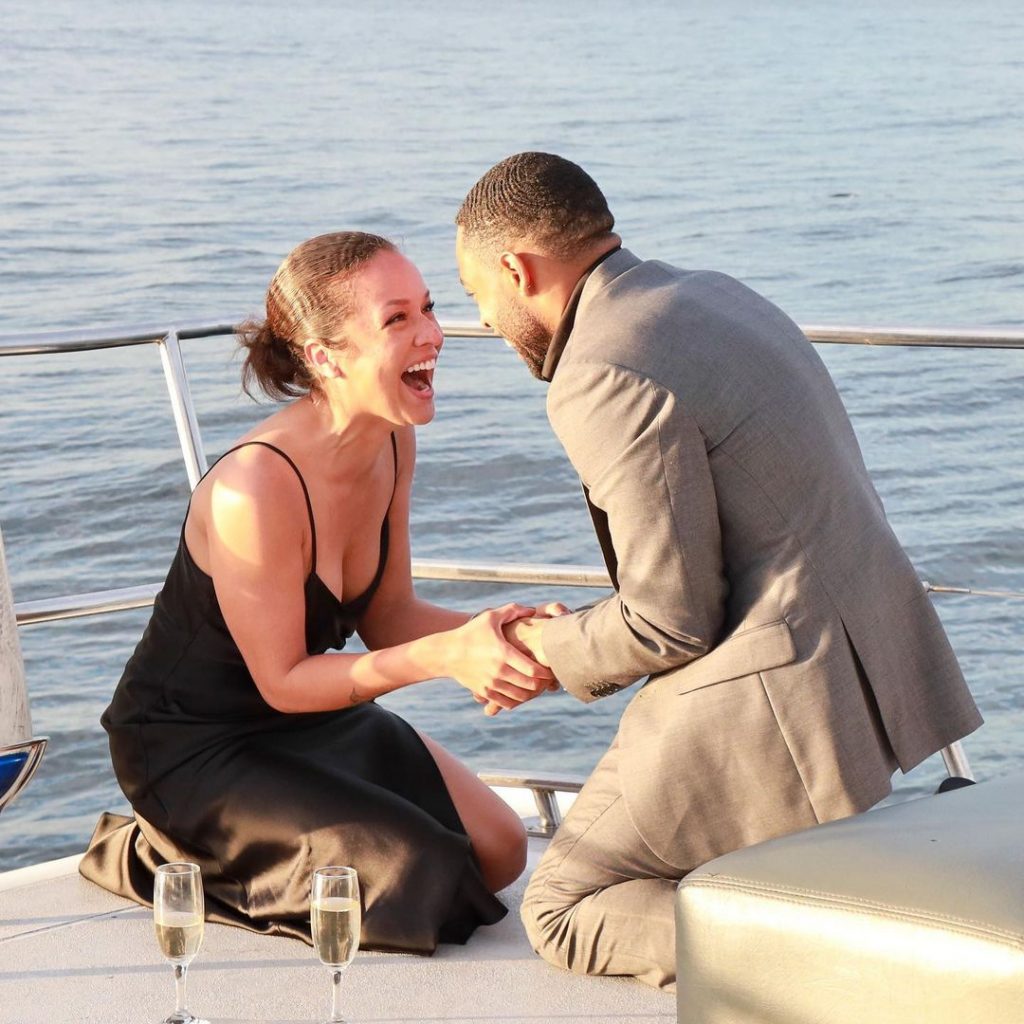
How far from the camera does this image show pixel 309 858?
8.29ft

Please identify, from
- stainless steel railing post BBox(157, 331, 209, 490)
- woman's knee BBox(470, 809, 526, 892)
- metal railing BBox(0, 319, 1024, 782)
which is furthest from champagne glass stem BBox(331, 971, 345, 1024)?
stainless steel railing post BBox(157, 331, 209, 490)

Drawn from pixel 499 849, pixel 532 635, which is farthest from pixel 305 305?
pixel 499 849

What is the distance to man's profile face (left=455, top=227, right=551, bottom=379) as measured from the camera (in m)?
2.26

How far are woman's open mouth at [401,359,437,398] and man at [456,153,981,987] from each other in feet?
0.78

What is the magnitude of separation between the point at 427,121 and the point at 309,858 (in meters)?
20.6

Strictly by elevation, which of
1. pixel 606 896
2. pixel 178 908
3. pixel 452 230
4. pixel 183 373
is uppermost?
pixel 183 373

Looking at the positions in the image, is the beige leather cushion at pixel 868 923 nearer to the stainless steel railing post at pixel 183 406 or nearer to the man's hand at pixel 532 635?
the man's hand at pixel 532 635

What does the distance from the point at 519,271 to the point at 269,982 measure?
107 centimetres

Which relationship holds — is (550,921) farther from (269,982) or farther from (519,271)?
(519,271)

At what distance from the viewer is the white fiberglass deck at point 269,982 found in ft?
7.53

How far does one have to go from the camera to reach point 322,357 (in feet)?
8.30

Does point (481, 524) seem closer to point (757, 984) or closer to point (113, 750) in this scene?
point (113, 750)

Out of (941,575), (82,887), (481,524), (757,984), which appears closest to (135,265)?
(481,524)

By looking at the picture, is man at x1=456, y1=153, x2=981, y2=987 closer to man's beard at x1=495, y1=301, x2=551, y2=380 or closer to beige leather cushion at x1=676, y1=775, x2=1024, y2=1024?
man's beard at x1=495, y1=301, x2=551, y2=380
